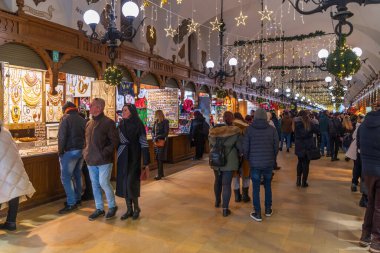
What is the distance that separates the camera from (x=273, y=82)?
26750 millimetres

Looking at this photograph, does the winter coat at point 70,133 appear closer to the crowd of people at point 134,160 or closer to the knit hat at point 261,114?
the crowd of people at point 134,160

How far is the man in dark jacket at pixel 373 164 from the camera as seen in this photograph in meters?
3.54

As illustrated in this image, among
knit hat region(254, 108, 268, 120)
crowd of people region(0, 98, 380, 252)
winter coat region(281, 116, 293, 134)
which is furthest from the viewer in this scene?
winter coat region(281, 116, 293, 134)

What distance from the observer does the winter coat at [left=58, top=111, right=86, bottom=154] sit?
496 cm

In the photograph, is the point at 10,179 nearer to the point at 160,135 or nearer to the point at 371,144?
the point at 160,135

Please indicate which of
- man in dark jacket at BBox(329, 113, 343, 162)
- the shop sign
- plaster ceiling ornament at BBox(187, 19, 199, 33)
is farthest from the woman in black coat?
plaster ceiling ornament at BBox(187, 19, 199, 33)

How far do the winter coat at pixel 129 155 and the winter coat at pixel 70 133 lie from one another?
2.84 feet

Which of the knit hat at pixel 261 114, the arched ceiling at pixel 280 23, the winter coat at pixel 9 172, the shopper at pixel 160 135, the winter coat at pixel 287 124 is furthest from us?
the arched ceiling at pixel 280 23

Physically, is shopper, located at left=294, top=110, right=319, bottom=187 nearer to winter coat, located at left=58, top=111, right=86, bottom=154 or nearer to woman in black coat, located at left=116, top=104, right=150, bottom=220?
woman in black coat, located at left=116, top=104, right=150, bottom=220

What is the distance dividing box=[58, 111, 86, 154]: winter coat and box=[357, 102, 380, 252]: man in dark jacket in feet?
12.2

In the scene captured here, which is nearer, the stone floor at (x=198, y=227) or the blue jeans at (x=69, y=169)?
the stone floor at (x=198, y=227)

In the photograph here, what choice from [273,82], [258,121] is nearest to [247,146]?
[258,121]

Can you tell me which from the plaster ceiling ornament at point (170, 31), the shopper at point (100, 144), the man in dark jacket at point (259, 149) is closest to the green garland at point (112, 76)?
the shopper at point (100, 144)

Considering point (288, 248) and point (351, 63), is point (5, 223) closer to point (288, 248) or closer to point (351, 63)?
point (288, 248)
